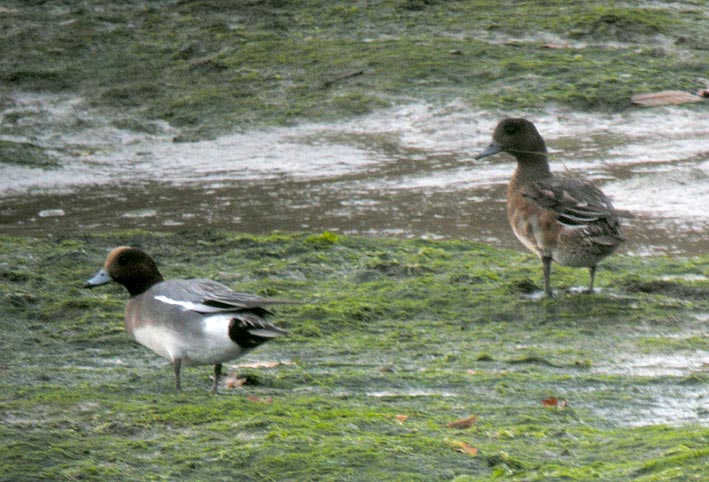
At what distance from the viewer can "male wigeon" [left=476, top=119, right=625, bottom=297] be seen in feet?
25.6

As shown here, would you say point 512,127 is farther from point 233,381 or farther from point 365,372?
point 233,381

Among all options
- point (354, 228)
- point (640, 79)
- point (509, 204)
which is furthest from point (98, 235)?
point (640, 79)

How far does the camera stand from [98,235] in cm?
920

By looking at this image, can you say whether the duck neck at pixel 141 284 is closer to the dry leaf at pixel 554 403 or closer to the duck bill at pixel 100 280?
the duck bill at pixel 100 280

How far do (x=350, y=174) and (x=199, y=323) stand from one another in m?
5.11

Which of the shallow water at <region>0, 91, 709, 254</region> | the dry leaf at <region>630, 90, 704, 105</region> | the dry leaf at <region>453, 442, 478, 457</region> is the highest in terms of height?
the dry leaf at <region>453, 442, 478, 457</region>

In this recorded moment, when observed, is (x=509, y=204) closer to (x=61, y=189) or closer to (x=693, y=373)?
(x=693, y=373)

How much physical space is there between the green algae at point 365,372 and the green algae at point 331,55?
12.8 ft

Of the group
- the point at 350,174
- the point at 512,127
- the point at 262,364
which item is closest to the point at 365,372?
the point at 262,364

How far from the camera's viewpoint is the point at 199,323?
6012mm

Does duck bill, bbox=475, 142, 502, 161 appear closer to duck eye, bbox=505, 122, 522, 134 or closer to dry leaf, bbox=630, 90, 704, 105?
duck eye, bbox=505, 122, 522, 134

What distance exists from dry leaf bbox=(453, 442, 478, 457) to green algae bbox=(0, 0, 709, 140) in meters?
7.53

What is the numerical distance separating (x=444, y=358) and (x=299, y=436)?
1738 mm

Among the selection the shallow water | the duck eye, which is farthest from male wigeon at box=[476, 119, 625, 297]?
the shallow water
